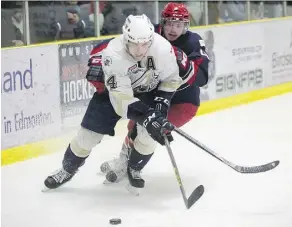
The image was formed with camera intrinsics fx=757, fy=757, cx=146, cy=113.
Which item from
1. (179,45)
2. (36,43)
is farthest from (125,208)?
(36,43)

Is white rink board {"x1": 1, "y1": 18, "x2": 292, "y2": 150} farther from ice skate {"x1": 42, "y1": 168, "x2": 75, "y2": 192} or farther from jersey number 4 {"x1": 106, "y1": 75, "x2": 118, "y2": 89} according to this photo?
jersey number 4 {"x1": 106, "y1": 75, "x2": 118, "y2": 89}

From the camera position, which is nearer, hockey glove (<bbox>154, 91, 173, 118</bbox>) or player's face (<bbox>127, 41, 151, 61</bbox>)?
player's face (<bbox>127, 41, 151, 61</bbox>)

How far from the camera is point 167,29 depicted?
381 centimetres

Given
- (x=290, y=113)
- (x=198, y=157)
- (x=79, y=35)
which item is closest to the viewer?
(x=198, y=157)

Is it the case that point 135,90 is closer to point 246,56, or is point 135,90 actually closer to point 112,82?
point 112,82

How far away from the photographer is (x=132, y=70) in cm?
342

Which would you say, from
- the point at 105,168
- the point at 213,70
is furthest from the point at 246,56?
the point at 105,168

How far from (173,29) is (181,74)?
270 mm

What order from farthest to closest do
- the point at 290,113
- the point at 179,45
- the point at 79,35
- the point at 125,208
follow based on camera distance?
the point at 290,113, the point at 79,35, the point at 179,45, the point at 125,208

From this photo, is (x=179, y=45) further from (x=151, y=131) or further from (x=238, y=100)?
(x=238, y=100)

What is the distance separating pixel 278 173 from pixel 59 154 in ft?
4.58

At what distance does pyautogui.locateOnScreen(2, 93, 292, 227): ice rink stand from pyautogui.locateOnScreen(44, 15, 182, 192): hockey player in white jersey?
0.19 m

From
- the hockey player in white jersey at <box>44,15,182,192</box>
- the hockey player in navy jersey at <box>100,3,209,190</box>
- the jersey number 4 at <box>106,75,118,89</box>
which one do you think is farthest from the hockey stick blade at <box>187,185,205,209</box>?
the jersey number 4 at <box>106,75,118,89</box>

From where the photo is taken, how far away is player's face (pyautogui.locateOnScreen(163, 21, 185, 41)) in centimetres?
377
